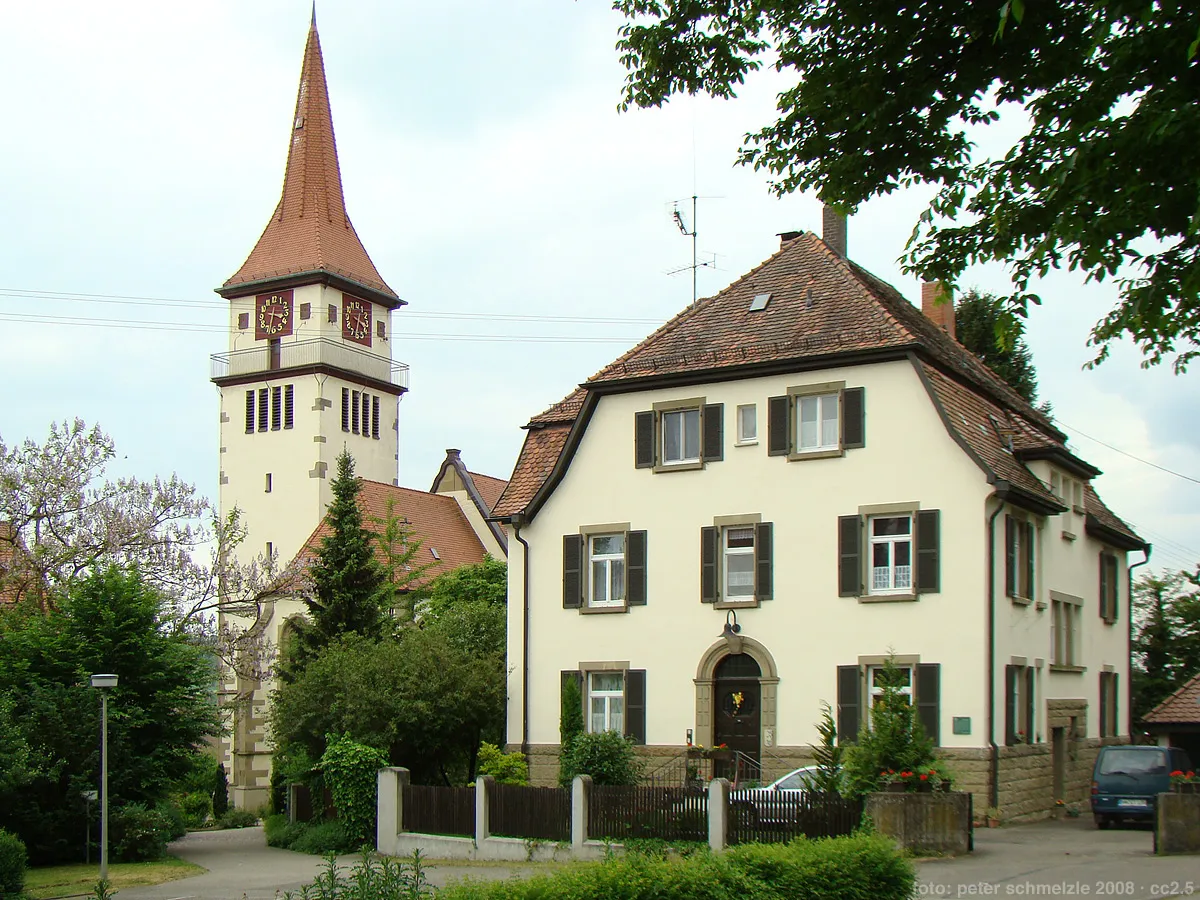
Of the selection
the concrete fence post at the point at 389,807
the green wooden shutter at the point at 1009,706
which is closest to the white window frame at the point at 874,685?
the green wooden shutter at the point at 1009,706

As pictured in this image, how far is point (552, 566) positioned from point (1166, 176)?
68.1ft

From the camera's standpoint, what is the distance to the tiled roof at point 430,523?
165ft

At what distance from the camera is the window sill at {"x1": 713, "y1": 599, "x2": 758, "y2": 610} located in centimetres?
2733

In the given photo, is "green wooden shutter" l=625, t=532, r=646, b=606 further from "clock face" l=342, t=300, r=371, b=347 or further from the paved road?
"clock face" l=342, t=300, r=371, b=347

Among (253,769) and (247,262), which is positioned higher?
(247,262)

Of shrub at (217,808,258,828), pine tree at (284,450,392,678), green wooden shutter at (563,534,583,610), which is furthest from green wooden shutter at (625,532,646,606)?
shrub at (217,808,258,828)

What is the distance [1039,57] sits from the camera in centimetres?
1116

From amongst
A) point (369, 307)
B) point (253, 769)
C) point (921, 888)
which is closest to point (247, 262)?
point (369, 307)

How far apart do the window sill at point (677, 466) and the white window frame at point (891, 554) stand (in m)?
3.63

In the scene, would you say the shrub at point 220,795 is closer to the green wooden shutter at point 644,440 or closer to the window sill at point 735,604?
the green wooden shutter at point 644,440

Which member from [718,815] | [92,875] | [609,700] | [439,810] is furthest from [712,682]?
[92,875]

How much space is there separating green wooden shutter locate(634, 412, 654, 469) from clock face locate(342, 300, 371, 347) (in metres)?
30.9

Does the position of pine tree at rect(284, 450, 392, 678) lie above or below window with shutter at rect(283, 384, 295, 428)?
below

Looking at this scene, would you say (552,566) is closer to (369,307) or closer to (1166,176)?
(1166,176)
